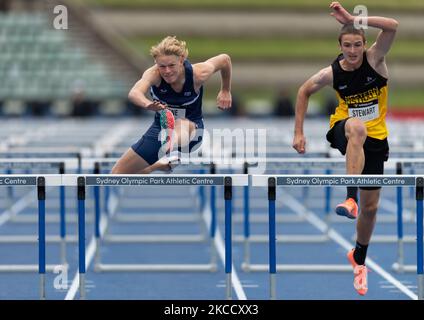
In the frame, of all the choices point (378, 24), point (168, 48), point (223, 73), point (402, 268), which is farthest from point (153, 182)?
point (402, 268)

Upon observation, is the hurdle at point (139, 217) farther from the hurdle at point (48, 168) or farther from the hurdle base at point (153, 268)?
the hurdle base at point (153, 268)

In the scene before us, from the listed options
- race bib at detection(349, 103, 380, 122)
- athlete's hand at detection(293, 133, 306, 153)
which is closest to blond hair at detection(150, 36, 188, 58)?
athlete's hand at detection(293, 133, 306, 153)

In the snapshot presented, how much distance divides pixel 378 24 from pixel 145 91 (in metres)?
1.59

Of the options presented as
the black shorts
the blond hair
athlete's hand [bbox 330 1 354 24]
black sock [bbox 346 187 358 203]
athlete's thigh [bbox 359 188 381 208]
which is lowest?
athlete's thigh [bbox 359 188 381 208]

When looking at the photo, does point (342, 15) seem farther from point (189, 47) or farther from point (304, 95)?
point (189, 47)

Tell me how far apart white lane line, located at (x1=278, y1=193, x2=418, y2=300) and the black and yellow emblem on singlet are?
5.52 feet

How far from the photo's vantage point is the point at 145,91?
7.11 metres

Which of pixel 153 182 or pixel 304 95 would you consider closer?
pixel 153 182

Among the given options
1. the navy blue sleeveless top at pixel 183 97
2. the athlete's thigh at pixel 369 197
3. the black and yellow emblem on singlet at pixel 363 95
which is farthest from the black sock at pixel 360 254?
the navy blue sleeveless top at pixel 183 97

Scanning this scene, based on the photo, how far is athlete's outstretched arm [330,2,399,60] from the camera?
6672mm

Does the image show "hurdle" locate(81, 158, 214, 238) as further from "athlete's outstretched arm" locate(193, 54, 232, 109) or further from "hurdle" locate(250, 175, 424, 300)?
"hurdle" locate(250, 175, 424, 300)

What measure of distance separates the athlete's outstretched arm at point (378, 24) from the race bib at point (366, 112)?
0.37 meters

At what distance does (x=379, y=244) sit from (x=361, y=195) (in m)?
4.20

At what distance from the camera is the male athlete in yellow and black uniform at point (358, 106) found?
6.95 m
